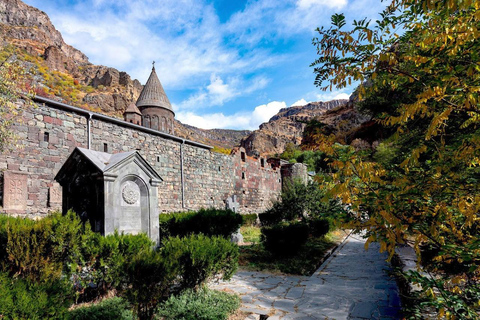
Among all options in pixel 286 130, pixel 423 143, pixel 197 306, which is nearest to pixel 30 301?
pixel 197 306

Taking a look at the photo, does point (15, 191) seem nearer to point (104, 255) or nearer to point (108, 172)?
point (108, 172)

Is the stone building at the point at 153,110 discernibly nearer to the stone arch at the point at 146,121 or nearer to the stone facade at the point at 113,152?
the stone arch at the point at 146,121

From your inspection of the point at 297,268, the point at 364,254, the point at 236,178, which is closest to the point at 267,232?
the point at 297,268

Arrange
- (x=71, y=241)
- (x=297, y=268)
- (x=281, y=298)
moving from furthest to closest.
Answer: (x=297, y=268) → (x=281, y=298) → (x=71, y=241)

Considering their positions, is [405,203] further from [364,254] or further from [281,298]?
[364,254]

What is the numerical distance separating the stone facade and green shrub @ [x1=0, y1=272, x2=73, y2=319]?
7002 millimetres

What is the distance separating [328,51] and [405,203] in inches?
52.3

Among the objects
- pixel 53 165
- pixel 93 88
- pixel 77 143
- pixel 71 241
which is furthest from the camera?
pixel 93 88

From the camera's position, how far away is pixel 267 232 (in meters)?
7.69

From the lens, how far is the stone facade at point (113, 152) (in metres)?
8.63

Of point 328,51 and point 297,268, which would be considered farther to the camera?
point 297,268

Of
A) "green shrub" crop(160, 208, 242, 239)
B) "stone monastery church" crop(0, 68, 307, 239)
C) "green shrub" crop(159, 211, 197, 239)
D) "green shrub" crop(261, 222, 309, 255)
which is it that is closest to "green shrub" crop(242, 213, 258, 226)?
"stone monastery church" crop(0, 68, 307, 239)

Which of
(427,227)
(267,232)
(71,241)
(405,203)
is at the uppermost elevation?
(405,203)

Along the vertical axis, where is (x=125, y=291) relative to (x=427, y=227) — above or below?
below
